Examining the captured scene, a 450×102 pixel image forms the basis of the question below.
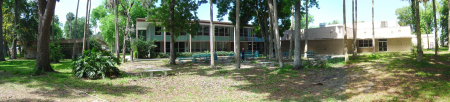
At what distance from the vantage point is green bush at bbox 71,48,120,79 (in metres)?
11.1

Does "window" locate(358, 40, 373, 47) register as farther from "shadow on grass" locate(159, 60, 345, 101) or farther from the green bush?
the green bush

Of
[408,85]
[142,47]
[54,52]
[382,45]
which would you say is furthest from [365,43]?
[54,52]

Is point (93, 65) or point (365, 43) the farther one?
point (365, 43)

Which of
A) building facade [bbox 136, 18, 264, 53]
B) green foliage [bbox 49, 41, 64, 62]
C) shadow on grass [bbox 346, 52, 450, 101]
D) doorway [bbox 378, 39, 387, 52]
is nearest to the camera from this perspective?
shadow on grass [bbox 346, 52, 450, 101]

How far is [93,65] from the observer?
11.3 m

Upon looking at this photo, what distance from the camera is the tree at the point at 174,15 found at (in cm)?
1928

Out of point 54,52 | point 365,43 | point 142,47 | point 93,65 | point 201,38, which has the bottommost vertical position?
point 93,65

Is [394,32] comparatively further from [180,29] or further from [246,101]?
[246,101]

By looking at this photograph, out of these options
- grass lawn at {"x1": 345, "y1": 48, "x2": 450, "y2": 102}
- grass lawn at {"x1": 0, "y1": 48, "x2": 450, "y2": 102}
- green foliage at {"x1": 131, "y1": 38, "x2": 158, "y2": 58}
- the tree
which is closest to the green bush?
grass lawn at {"x1": 0, "y1": 48, "x2": 450, "y2": 102}

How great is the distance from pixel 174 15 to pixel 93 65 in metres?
9.36

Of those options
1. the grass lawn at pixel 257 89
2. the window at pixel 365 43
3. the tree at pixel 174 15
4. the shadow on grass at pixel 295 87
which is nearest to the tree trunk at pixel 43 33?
the grass lawn at pixel 257 89

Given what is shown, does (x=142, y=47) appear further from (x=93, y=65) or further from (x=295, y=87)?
(x=295, y=87)

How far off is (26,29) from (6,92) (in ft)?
85.4

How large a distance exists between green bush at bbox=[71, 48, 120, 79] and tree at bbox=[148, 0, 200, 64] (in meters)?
7.92
